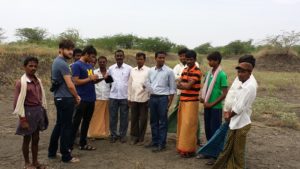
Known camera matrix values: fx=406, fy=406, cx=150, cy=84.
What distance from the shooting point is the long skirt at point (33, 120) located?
5600 mm

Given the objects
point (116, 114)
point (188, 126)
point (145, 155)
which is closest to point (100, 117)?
point (116, 114)

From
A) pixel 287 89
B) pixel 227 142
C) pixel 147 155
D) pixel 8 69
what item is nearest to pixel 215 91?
pixel 227 142

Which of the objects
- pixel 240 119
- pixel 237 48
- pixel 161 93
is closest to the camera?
pixel 240 119

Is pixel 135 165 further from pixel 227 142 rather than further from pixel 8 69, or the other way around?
pixel 8 69

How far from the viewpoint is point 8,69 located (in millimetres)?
15953

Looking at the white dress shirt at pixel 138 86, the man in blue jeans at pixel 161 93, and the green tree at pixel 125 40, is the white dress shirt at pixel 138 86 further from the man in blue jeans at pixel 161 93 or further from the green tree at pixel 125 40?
the green tree at pixel 125 40

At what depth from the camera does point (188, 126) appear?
6660mm

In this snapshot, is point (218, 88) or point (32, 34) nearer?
point (218, 88)

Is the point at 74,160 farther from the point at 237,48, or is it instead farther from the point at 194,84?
the point at 237,48

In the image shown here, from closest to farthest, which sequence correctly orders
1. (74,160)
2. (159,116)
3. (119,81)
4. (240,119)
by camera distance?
(240,119)
(74,160)
(159,116)
(119,81)

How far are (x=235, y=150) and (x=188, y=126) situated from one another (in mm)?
1266

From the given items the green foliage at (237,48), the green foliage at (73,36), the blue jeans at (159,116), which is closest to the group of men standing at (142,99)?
the blue jeans at (159,116)

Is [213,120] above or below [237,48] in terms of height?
below

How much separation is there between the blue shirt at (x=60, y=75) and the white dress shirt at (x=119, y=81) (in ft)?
5.62
